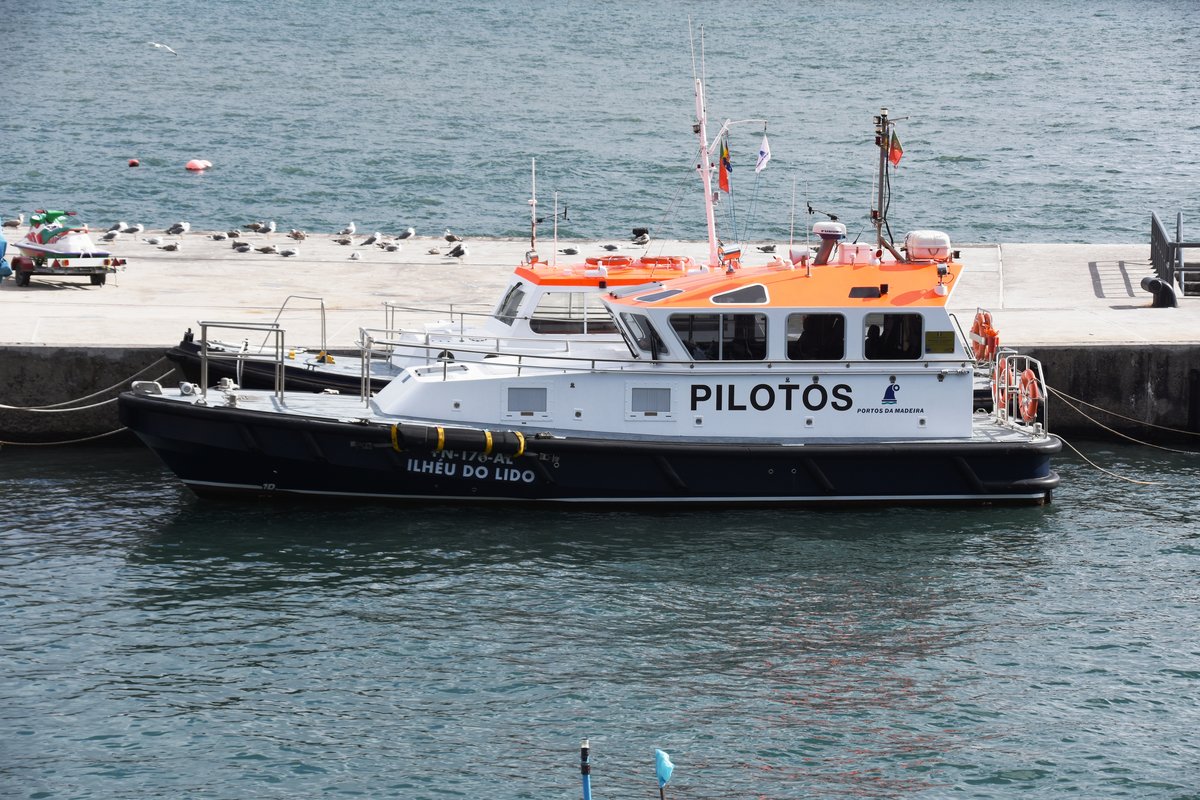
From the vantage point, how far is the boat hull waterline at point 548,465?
15391 mm

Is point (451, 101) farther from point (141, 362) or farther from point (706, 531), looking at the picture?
point (706, 531)

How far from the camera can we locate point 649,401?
52.0 feet

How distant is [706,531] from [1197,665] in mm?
4992

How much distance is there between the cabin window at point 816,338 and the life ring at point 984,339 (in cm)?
221

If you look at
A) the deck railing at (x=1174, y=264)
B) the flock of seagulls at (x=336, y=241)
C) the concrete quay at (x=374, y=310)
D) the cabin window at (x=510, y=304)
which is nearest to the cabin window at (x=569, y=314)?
the cabin window at (x=510, y=304)

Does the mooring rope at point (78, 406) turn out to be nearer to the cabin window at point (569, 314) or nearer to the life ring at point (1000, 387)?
the cabin window at point (569, 314)

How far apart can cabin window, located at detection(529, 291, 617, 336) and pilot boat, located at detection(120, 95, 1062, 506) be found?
62.0 inches

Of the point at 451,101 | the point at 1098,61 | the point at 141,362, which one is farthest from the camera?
the point at 1098,61

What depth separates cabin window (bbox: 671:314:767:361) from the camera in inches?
618

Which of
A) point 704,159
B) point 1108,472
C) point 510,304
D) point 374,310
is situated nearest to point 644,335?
point 510,304

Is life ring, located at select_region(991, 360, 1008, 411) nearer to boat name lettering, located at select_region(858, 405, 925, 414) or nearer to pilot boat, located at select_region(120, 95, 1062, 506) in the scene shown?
pilot boat, located at select_region(120, 95, 1062, 506)

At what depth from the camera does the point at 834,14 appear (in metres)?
96.8

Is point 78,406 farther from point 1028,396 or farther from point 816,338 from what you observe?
point 1028,396

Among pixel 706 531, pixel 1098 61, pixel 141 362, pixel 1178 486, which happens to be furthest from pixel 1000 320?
pixel 1098 61
